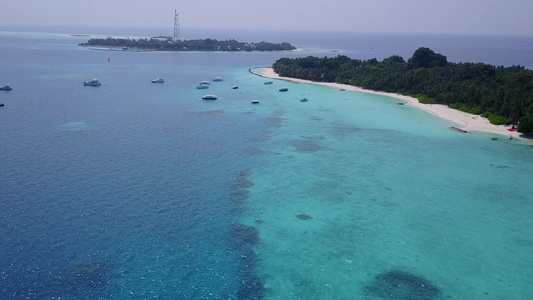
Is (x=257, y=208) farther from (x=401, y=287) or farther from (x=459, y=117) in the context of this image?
(x=459, y=117)

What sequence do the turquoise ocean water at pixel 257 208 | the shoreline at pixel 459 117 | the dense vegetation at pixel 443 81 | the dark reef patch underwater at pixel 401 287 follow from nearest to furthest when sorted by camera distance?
1. the dark reef patch underwater at pixel 401 287
2. the turquoise ocean water at pixel 257 208
3. the shoreline at pixel 459 117
4. the dense vegetation at pixel 443 81

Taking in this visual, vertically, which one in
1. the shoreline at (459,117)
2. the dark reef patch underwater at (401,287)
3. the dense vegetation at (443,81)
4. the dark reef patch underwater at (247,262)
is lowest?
the dark reef patch underwater at (247,262)

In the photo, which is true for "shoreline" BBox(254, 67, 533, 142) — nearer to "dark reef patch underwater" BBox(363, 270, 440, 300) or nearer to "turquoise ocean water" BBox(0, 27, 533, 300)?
"turquoise ocean water" BBox(0, 27, 533, 300)

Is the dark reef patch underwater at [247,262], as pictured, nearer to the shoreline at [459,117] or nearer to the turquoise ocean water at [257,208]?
the turquoise ocean water at [257,208]

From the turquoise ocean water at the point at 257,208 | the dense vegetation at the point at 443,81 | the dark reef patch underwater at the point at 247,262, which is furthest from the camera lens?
the dense vegetation at the point at 443,81

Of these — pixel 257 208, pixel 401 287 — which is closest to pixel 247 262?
pixel 257 208

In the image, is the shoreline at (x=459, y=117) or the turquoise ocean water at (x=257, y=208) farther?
the shoreline at (x=459, y=117)

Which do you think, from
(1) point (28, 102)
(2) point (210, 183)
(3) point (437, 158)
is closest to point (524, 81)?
(3) point (437, 158)

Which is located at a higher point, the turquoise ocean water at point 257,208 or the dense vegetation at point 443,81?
the dense vegetation at point 443,81

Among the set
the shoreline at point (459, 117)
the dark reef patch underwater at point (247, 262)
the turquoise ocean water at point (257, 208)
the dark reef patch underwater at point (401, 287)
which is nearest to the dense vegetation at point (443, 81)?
the shoreline at point (459, 117)
